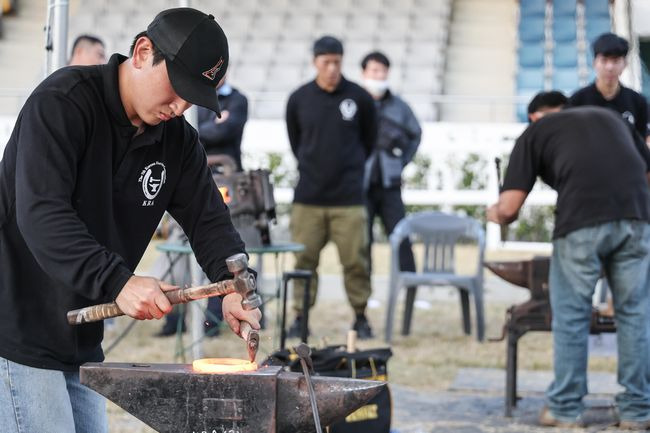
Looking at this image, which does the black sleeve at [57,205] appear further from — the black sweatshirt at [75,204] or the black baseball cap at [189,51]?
the black baseball cap at [189,51]

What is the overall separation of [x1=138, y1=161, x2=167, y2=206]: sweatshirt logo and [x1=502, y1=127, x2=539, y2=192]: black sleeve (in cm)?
309

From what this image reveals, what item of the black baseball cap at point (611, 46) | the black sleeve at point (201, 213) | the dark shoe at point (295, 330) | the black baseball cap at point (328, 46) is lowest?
the dark shoe at point (295, 330)

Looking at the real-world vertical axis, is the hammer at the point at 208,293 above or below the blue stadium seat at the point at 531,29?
below

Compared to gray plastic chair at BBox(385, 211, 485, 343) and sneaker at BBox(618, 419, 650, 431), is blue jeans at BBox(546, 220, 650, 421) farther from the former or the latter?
gray plastic chair at BBox(385, 211, 485, 343)

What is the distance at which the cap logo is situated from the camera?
301 centimetres

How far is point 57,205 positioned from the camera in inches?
114

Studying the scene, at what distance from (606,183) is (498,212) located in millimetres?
576

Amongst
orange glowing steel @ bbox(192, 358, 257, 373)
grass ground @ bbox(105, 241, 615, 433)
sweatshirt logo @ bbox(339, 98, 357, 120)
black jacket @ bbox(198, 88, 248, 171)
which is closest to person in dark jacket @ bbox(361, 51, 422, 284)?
grass ground @ bbox(105, 241, 615, 433)

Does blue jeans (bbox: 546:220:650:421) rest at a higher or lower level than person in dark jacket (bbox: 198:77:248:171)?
lower

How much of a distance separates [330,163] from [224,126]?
0.86 m

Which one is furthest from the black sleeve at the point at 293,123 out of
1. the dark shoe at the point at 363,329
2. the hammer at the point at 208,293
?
the hammer at the point at 208,293

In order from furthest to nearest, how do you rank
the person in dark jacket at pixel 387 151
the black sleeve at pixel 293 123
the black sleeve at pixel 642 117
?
the person in dark jacket at pixel 387 151 < the black sleeve at pixel 293 123 < the black sleeve at pixel 642 117

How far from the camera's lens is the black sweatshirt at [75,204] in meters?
2.88

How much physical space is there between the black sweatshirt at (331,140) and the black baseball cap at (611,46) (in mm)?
2251
